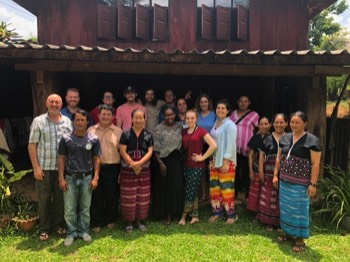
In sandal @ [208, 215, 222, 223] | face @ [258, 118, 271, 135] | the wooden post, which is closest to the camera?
face @ [258, 118, 271, 135]

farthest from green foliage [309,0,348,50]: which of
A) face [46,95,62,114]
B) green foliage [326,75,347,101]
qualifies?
face [46,95,62,114]

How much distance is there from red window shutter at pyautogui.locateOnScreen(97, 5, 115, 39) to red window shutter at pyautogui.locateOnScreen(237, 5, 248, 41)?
2.99m

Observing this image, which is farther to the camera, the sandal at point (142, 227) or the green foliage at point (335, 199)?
the green foliage at point (335, 199)

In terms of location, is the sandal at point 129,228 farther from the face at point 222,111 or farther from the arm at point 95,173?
the face at point 222,111

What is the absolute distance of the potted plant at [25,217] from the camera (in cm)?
415

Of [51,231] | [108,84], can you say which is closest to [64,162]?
[51,231]

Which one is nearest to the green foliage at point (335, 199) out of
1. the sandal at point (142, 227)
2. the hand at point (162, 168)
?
the hand at point (162, 168)

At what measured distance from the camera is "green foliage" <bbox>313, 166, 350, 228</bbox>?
4.44 meters

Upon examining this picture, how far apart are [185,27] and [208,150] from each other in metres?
4.32

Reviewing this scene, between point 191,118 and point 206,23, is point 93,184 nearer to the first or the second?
point 191,118

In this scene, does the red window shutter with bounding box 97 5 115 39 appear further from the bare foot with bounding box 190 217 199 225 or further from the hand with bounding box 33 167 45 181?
the bare foot with bounding box 190 217 199 225

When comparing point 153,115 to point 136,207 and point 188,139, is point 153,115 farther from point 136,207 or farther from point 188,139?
point 136,207

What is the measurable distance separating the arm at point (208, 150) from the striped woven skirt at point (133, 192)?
0.68 m

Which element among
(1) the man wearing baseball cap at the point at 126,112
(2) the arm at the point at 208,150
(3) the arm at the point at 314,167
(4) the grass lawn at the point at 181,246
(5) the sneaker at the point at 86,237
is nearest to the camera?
(3) the arm at the point at 314,167
